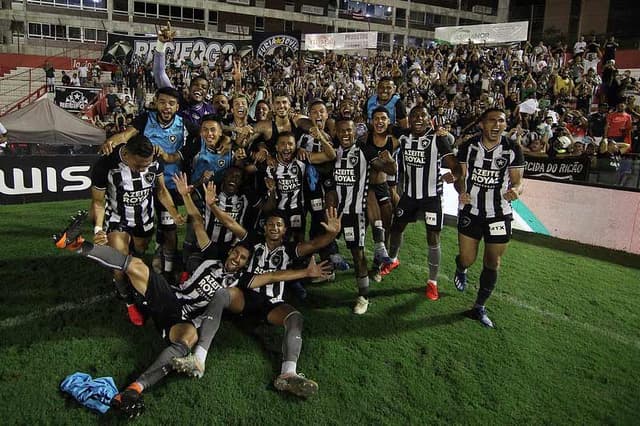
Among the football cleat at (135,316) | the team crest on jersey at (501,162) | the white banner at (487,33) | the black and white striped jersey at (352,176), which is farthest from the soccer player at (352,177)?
the white banner at (487,33)

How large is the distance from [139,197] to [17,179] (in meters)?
6.99

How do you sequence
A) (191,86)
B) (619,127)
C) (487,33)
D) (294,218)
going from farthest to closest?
(487,33) < (619,127) < (191,86) < (294,218)

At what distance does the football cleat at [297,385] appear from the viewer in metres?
3.93

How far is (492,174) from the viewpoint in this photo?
17.3 feet

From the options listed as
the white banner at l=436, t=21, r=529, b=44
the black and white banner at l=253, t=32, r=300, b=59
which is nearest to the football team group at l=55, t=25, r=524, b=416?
the black and white banner at l=253, t=32, r=300, b=59

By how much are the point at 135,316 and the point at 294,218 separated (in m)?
2.12

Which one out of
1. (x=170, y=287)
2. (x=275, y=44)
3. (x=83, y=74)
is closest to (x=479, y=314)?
(x=170, y=287)

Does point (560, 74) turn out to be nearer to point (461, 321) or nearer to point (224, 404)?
point (461, 321)

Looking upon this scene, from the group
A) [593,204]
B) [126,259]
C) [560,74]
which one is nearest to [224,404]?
[126,259]

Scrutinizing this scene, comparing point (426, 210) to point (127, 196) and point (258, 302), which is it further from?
point (127, 196)

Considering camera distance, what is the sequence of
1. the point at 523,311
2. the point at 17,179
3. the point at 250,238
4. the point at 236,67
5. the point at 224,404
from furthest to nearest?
1. the point at 17,179
2. the point at 236,67
3. the point at 523,311
4. the point at 250,238
5. the point at 224,404

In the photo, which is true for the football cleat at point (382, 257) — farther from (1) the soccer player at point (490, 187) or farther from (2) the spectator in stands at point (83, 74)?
→ (2) the spectator in stands at point (83, 74)

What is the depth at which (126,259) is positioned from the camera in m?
4.13

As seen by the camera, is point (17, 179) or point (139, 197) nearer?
point (139, 197)
